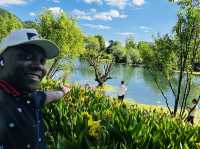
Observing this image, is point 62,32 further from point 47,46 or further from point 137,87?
point 47,46

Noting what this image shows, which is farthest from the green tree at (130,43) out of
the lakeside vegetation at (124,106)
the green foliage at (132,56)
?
the lakeside vegetation at (124,106)

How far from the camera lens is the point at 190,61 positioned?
24141mm

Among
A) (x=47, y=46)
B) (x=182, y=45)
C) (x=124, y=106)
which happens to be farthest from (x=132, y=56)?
(x=47, y=46)

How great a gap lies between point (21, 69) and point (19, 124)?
38 cm

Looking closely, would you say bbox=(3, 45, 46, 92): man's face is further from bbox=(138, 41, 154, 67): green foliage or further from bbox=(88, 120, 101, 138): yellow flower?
bbox=(138, 41, 154, 67): green foliage

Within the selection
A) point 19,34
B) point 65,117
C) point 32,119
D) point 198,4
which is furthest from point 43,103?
point 198,4

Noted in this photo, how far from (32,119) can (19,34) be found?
61cm

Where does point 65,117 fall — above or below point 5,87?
below

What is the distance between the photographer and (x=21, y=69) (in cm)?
317

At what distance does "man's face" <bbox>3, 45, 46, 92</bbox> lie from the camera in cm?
316

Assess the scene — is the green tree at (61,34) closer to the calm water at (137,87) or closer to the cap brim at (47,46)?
the calm water at (137,87)

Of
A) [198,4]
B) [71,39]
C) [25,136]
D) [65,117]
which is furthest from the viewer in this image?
[71,39]

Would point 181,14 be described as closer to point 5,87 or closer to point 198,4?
point 198,4

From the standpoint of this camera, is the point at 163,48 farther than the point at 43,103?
Yes
